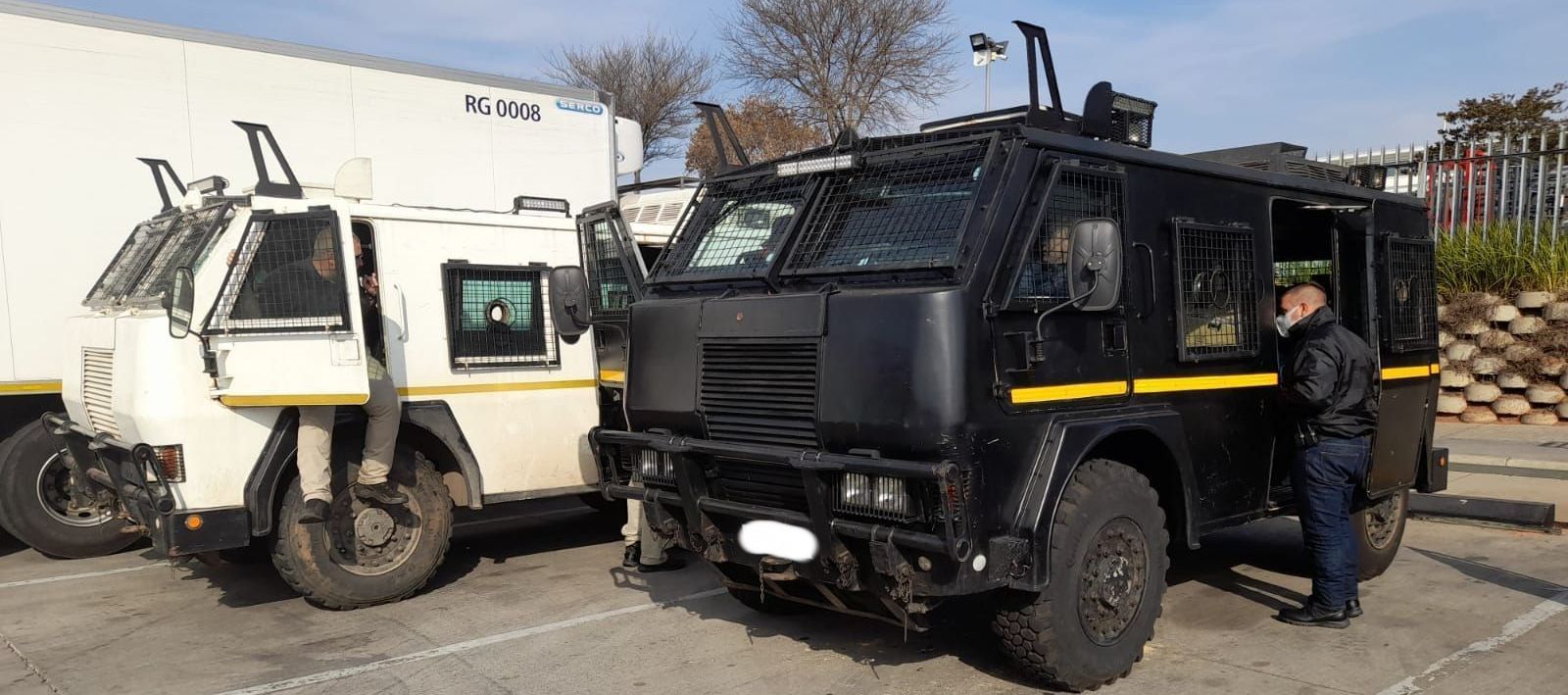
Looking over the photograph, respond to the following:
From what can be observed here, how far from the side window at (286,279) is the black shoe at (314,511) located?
953 mm

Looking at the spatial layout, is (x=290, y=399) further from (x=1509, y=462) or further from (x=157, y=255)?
(x=1509, y=462)

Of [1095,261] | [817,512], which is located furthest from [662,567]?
[1095,261]

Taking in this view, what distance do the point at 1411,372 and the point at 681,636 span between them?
467cm

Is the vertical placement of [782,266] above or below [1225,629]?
above

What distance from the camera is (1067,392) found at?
4.82 meters

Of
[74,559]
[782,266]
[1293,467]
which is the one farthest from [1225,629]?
[74,559]

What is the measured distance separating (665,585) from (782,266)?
2790 mm

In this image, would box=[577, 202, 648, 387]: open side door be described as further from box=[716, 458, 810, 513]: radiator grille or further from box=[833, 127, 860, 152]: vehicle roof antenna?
box=[716, 458, 810, 513]: radiator grille

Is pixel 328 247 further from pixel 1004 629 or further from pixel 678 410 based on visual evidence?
pixel 1004 629

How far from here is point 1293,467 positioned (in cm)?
591

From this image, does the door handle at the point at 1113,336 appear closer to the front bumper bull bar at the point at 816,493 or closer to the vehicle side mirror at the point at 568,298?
the front bumper bull bar at the point at 816,493

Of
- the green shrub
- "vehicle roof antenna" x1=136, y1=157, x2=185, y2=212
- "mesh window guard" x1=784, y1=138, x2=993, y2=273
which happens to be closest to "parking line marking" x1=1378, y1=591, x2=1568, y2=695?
"mesh window guard" x1=784, y1=138, x2=993, y2=273

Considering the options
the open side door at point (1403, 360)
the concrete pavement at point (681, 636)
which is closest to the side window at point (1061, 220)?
the concrete pavement at point (681, 636)

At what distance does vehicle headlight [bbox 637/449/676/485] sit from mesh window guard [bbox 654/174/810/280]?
889 mm
